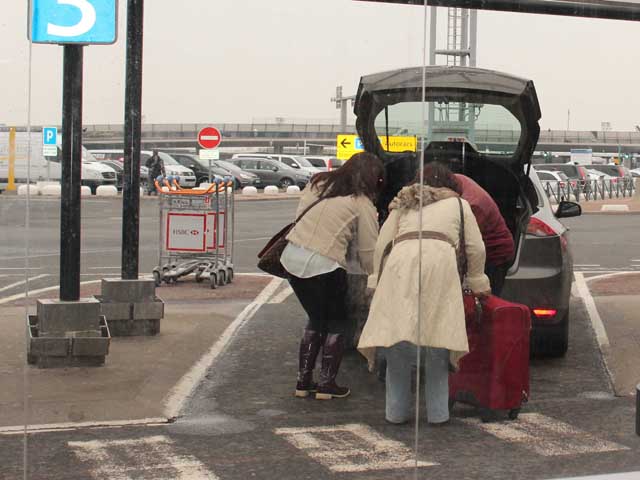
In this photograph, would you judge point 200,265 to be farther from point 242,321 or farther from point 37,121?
point 37,121

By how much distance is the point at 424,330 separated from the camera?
559cm

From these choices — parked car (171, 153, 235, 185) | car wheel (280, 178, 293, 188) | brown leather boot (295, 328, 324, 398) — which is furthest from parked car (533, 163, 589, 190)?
car wheel (280, 178, 293, 188)

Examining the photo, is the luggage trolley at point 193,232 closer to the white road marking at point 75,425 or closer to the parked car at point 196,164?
the parked car at point 196,164

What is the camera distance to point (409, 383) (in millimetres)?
5992

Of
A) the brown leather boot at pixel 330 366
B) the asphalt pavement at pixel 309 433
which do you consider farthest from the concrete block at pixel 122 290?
the brown leather boot at pixel 330 366

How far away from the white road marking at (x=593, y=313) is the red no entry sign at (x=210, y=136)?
3.72 m

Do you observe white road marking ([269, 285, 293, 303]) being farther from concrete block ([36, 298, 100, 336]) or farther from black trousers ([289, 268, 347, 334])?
black trousers ([289, 268, 347, 334])

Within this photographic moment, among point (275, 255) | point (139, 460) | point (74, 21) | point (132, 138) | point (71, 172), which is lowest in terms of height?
point (139, 460)

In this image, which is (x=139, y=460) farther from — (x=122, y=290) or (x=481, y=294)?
(x=122, y=290)

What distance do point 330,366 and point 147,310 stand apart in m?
2.31

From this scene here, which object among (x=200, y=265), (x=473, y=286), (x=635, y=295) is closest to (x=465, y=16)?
(x=473, y=286)

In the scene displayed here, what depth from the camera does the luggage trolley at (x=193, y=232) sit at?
11750 millimetres

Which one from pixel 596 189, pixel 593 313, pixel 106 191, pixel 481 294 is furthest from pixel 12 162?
pixel 596 189

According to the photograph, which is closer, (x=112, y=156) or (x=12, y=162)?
(x=12, y=162)
